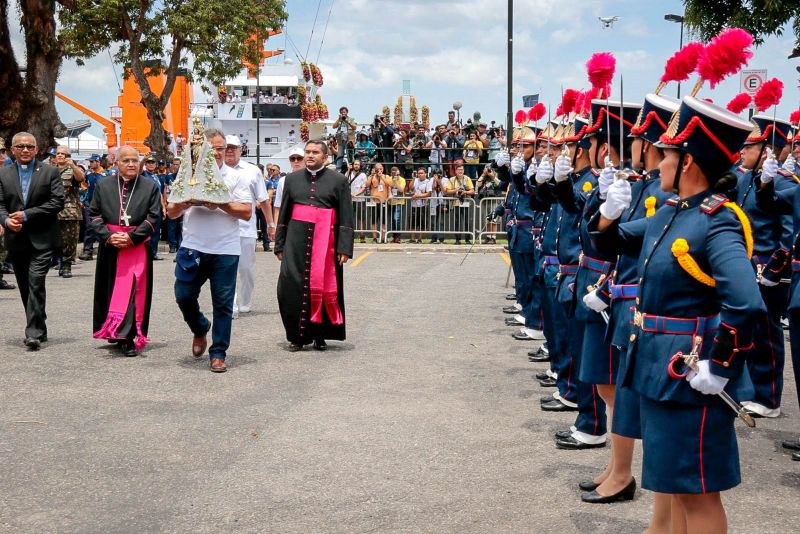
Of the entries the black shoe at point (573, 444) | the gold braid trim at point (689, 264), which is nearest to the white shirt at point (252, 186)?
the black shoe at point (573, 444)

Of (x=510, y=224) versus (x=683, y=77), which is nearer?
(x=683, y=77)

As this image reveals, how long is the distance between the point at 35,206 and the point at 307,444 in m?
4.99

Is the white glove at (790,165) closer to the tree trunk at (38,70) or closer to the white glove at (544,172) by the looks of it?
the white glove at (544,172)

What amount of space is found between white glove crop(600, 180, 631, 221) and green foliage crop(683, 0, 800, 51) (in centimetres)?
779

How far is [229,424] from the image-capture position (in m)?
6.79

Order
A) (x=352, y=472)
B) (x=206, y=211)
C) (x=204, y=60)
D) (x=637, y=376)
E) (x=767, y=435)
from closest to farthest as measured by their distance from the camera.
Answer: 1. (x=637, y=376)
2. (x=352, y=472)
3. (x=767, y=435)
4. (x=206, y=211)
5. (x=204, y=60)

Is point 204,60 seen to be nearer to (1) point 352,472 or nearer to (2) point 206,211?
(2) point 206,211

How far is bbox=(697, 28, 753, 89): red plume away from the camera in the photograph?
4.05 metres

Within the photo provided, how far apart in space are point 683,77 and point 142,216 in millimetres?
6175

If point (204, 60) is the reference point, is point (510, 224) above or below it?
below

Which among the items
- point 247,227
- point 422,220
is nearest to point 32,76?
point 422,220

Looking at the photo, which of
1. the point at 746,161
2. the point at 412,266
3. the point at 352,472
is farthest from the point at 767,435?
the point at 412,266

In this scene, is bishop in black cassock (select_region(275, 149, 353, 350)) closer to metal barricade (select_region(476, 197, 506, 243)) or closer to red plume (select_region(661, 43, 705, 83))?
red plume (select_region(661, 43, 705, 83))

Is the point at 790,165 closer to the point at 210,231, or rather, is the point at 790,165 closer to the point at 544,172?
the point at 544,172
